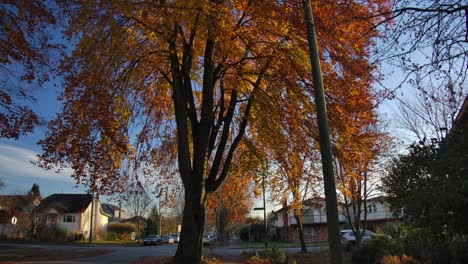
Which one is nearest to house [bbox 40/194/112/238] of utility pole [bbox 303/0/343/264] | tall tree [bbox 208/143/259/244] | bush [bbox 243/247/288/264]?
tall tree [bbox 208/143/259/244]

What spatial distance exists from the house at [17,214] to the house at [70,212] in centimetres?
237

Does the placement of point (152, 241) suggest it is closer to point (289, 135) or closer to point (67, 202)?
point (67, 202)

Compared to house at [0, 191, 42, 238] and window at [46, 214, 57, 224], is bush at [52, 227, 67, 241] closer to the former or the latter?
window at [46, 214, 57, 224]

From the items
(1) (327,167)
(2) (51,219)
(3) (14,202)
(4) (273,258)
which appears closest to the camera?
(1) (327,167)

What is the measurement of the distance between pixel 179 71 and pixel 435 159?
987 cm

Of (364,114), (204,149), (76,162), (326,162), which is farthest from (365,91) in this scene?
(76,162)

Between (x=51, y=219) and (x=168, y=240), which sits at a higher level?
(x=51, y=219)

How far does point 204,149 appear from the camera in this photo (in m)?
17.1

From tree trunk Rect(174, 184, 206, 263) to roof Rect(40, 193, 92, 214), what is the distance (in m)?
52.8

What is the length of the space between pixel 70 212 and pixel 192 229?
5583 centimetres

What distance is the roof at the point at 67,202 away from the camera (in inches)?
2549

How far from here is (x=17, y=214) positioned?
185ft

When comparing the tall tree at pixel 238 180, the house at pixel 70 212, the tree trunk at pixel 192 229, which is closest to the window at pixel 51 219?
the house at pixel 70 212

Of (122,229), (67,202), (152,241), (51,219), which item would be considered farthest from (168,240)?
(67,202)
